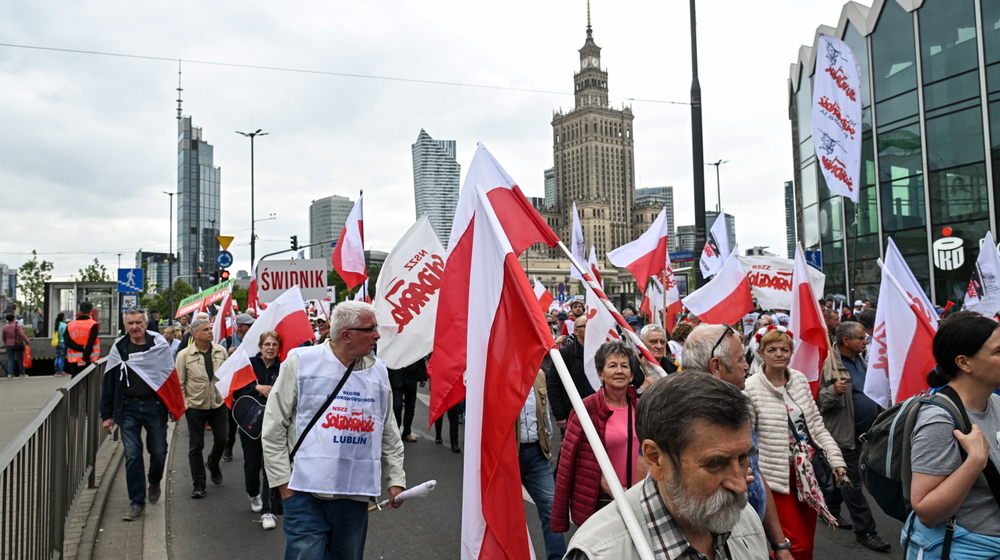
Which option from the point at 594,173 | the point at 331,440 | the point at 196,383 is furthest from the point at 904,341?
the point at 594,173

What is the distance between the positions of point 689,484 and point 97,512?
649cm

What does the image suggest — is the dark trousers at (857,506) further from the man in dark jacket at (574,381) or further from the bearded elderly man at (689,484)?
the bearded elderly man at (689,484)

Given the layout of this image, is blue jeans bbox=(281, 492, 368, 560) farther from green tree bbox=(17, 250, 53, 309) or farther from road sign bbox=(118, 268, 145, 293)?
green tree bbox=(17, 250, 53, 309)

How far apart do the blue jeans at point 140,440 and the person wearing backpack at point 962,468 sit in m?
6.39

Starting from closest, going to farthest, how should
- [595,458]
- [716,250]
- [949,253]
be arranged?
[595,458] < [716,250] < [949,253]

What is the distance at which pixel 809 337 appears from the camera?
6473 mm

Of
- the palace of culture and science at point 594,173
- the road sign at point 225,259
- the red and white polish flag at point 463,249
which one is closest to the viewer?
the red and white polish flag at point 463,249

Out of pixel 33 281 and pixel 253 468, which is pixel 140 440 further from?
pixel 33 281

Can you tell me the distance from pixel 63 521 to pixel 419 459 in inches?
172

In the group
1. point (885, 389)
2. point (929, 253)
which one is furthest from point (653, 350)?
point (929, 253)

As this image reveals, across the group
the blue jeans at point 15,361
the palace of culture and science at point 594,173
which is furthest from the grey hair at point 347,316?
the palace of culture and science at point 594,173

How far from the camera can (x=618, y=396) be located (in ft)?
13.8

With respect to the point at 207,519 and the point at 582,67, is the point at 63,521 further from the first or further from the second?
the point at 582,67

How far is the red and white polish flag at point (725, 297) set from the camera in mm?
10133
